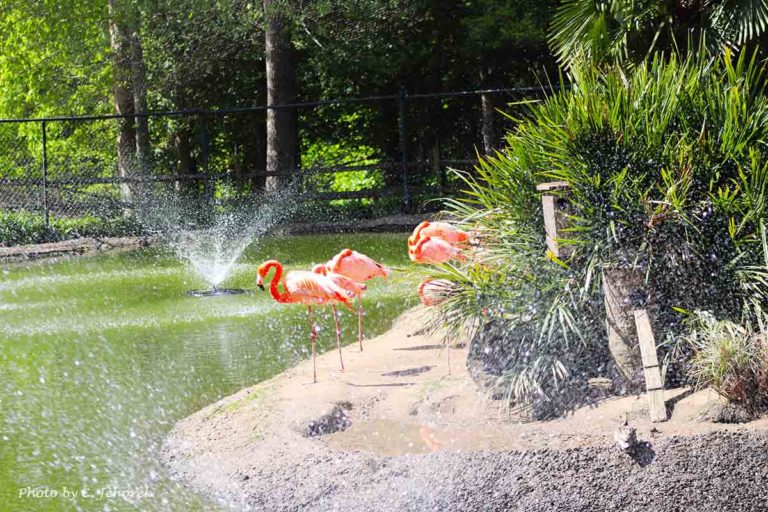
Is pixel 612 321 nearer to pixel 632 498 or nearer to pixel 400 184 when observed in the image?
pixel 632 498

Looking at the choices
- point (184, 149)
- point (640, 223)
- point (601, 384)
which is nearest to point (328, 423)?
point (601, 384)

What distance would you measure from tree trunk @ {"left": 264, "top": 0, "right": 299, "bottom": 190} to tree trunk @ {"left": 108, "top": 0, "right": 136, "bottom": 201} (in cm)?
305

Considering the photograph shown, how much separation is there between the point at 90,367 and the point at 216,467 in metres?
2.85

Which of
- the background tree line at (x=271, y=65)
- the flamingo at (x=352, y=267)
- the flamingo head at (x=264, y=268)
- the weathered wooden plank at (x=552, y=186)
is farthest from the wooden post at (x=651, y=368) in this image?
the background tree line at (x=271, y=65)

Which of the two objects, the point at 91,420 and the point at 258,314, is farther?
the point at 258,314

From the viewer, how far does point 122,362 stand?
27.3 feet

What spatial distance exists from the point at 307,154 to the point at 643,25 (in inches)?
594

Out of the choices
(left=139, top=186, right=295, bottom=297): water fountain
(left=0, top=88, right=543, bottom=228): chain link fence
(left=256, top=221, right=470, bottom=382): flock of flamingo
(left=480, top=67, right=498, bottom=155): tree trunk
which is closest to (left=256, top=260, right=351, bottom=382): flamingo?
(left=256, top=221, right=470, bottom=382): flock of flamingo

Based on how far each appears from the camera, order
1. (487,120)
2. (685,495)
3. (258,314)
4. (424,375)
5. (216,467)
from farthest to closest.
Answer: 1. (487,120)
2. (258,314)
3. (424,375)
4. (216,467)
5. (685,495)

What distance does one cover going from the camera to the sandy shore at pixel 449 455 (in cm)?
491

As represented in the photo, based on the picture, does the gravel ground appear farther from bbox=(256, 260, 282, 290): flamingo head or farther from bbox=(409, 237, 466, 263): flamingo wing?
bbox=(256, 260, 282, 290): flamingo head

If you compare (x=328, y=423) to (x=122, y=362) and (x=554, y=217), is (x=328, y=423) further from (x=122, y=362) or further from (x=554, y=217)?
(x=122, y=362)

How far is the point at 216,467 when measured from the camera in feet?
18.7

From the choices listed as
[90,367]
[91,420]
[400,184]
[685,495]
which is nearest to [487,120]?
[400,184]
